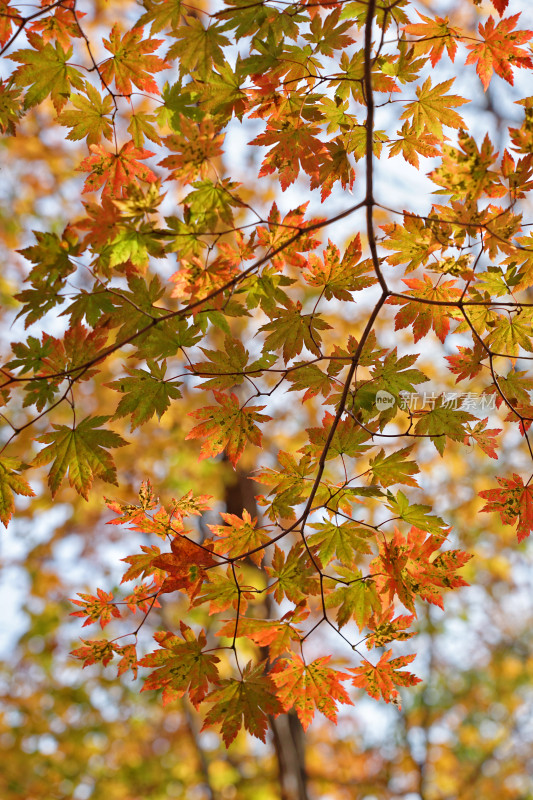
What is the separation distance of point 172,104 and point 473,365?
1.03m

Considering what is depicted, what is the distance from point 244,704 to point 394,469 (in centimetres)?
68

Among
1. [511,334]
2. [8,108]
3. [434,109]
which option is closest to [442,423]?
[511,334]

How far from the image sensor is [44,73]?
1499 mm

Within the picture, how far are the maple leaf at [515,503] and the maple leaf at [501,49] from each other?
44.1 inches

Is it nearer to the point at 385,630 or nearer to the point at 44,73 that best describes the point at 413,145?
the point at 44,73

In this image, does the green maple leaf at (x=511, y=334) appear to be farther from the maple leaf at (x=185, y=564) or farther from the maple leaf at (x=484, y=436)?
the maple leaf at (x=185, y=564)

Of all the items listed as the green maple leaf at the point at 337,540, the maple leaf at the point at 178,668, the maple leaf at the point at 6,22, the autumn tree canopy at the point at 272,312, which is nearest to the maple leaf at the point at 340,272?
the autumn tree canopy at the point at 272,312

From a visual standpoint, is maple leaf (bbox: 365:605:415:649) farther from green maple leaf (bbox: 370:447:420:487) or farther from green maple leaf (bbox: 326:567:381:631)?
green maple leaf (bbox: 370:447:420:487)

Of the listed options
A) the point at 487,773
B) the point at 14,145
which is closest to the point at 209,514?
the point at 14,145

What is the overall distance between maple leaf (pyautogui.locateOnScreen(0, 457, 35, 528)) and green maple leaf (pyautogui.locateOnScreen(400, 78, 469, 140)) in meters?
1.44

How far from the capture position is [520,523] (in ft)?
4.98

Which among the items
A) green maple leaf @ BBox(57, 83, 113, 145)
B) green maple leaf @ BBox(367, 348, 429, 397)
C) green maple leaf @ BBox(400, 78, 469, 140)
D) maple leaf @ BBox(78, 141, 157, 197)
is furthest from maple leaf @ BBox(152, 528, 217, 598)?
green maple leaf @ BBox(400, 78, 469, 140)

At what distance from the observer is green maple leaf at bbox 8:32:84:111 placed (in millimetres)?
1474

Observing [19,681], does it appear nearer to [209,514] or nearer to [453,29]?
[209,514]
